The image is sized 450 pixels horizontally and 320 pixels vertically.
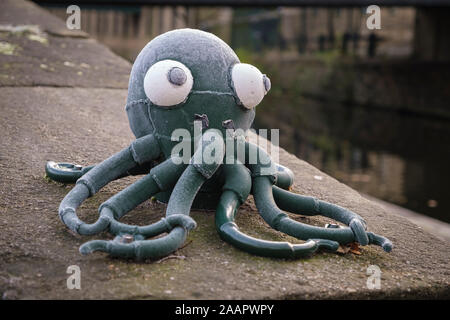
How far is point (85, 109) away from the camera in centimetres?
414

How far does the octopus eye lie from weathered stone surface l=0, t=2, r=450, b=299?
21.7 inches

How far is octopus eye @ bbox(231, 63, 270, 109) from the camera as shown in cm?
243

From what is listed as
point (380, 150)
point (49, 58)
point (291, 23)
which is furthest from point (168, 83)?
point (291, 23)

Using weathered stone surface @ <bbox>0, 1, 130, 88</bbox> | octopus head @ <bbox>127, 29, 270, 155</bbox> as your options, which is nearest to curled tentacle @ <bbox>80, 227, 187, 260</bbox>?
octopus head @ <bbox>127, 29, 270, 155</bbox>

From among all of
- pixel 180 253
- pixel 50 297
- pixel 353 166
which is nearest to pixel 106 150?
pixel 180 253

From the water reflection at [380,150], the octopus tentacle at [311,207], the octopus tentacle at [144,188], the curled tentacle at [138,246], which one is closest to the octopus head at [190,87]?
the octopus tentacle at [144,188]

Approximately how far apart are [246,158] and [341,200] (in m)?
0.81

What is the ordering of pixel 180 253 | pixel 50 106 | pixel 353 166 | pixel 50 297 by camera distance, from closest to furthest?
pixel 50 297 < pixel 180 253 < pixel 50 106 < pixel 353 166

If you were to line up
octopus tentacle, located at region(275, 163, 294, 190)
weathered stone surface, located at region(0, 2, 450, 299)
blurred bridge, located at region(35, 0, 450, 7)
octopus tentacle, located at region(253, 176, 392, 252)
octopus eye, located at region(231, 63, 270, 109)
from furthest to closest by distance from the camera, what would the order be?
blurred bridge, located at region(35, 0, 450, 7) → octopus tentacle, located at region(275, 163, 294, 190) → octopus eye, located at region(231, 63, 270, 109) → octopus tentacle, located at region(253, 176, 392, 252) → weathered stone surface, located at region(0, 2, 450, 299)

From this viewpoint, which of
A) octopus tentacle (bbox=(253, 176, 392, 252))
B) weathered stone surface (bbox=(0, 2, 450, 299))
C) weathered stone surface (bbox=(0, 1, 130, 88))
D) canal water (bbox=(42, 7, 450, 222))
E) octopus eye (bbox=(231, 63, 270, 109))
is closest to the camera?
weathered stone surface (bbox=(0, 2, 450, 299))

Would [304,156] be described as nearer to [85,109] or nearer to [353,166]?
[353,166]

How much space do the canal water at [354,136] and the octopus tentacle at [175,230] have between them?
13.7ft

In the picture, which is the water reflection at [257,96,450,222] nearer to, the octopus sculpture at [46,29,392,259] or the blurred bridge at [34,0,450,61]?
the blurred bridge at [34,0,450,61]

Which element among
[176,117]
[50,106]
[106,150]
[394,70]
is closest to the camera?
[176,117]
